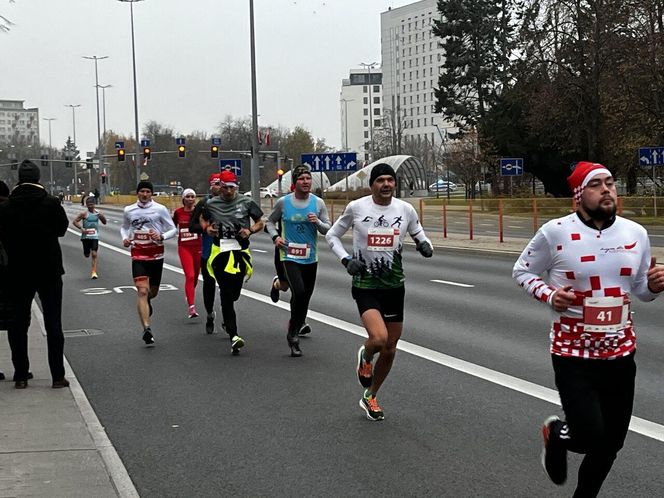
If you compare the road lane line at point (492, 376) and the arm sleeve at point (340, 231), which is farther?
the arm sleeve at point (340, 231)

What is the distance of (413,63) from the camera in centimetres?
18188

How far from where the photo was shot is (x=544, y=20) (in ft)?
164

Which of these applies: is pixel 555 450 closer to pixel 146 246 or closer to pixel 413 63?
pixel 146 246

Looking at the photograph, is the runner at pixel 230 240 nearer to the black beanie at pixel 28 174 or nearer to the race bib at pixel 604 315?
the black beanie at pixel 28 174

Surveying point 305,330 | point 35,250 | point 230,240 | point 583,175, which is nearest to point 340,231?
point 35,250

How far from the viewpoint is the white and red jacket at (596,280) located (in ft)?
16.1

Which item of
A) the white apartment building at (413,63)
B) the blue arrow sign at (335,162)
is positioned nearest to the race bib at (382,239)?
the blue arrow sign at (335,162)

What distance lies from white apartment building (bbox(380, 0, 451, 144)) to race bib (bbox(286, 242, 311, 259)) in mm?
166124

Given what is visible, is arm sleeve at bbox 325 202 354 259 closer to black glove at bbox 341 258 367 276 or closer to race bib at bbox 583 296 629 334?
black glove at bbox 341 258 367 276

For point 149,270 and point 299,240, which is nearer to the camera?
point 299,240

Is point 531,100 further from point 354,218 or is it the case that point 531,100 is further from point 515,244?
point 354,218

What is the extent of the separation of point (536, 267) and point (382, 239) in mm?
2538

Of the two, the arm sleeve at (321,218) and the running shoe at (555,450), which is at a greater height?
the arm sleeve at (321,218)

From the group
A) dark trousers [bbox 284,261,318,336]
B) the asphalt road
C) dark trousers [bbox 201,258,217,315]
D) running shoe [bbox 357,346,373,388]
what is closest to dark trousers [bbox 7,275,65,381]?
the asphalt road
